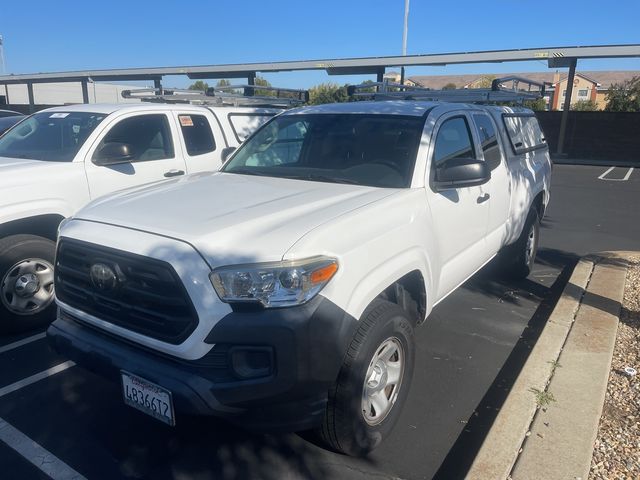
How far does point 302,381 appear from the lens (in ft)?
7.71

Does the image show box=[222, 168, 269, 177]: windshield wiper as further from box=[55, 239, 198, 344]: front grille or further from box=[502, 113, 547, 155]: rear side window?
box=[502, 113, 547, 155]: rear side window

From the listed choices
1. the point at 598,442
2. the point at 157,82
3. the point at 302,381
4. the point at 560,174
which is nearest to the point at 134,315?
the point at 302,381

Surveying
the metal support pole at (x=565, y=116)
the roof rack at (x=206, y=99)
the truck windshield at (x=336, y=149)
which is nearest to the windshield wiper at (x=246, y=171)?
the truck windshield at (x=336, y=149)

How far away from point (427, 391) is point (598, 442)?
109cm

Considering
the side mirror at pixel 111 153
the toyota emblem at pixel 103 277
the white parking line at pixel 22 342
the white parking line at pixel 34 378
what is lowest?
the white parking line at pixel 22 342

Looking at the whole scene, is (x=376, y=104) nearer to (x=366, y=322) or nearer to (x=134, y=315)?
(x=366, y=322)

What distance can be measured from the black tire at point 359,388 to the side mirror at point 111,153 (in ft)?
11.2

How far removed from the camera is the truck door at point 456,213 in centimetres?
361

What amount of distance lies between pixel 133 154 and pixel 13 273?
1811mm

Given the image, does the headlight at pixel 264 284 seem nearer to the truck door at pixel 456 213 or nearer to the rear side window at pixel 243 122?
the truck door at pixel 456 213

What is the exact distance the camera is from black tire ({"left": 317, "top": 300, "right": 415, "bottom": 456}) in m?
2.57

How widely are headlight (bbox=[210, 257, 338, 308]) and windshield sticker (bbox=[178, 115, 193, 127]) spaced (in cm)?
418

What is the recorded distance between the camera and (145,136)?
18.9 ft

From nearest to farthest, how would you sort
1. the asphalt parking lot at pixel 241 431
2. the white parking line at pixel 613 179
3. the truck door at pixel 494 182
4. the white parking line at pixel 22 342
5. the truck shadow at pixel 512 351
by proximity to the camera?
the asphalt parking lot at pixel 241 431 < the truck shadow at pixel 512 351 < the white parking line at pixel 22 342 < the truck door at pixel 494 182 < the white parking line at pixel 613 179
